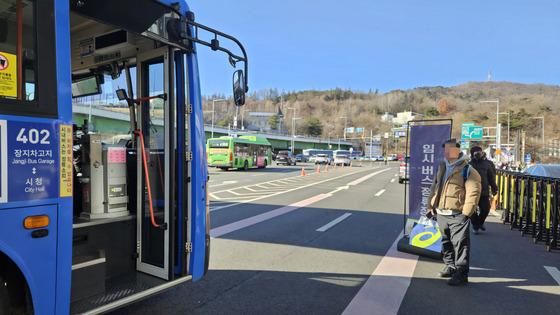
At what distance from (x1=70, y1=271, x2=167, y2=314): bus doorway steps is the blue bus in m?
0.02

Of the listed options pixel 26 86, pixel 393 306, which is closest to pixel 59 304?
pixel 26 86

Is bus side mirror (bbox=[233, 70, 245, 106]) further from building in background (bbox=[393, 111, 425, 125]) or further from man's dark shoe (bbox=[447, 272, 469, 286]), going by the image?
building in background (bbox=[393, 111, 425, 125])

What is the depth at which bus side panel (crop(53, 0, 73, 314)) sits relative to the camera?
2.35 m

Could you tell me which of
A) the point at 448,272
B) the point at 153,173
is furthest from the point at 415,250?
the point at 153,173

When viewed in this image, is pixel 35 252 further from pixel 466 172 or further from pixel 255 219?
pixel 255 219

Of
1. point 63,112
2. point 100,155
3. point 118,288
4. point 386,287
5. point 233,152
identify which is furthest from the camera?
point 233,152

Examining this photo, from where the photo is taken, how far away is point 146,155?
3.72 metres

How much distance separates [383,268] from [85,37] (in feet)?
16.3

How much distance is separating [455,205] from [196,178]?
136 inches

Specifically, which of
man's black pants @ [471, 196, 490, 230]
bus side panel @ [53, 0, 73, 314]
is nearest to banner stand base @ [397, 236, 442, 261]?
man's black pants @ [471, 196, 490, 230]

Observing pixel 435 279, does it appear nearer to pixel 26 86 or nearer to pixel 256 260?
pixel 256 260

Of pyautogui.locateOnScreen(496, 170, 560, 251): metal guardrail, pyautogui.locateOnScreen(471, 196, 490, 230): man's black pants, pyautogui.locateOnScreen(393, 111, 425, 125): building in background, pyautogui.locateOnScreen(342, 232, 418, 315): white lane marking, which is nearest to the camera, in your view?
pyautogui.locateOnScreen(342, 232, 418, 315): white lane marking

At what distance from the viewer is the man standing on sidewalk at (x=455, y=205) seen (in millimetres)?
4516

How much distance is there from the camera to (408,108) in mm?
170500
